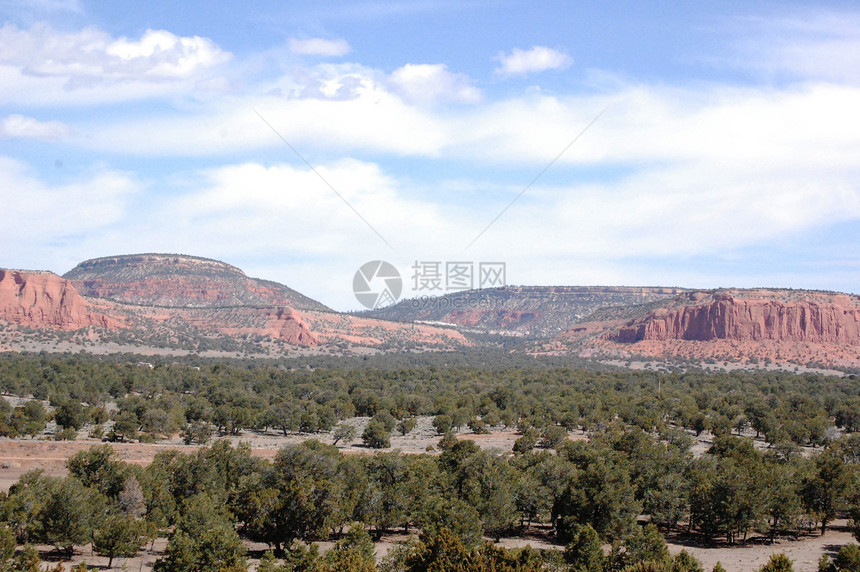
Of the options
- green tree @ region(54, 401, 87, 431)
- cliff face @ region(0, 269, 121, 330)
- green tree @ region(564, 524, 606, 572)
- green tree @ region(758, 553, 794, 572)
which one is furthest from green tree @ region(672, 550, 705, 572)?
cliff face @ region(0, 269, 121, 330)

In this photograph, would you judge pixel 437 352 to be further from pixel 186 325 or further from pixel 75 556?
pixel 75 556

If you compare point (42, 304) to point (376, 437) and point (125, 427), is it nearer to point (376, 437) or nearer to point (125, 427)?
point (125, 427)

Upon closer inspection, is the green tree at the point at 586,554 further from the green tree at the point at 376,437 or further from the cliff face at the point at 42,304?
the cliff face at the point at 42,304

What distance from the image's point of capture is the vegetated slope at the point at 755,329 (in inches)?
5684

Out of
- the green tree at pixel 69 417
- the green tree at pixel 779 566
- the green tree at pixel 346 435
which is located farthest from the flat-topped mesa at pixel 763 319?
the green tree at pixel 779 566

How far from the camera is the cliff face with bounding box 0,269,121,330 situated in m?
138

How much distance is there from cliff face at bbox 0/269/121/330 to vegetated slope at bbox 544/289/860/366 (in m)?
113

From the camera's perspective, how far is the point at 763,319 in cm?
15112

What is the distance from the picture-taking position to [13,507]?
90.5 ft

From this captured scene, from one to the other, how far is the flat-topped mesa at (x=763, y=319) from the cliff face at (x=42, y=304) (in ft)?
399

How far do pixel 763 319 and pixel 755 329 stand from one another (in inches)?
127

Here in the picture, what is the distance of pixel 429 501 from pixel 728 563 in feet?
45.4

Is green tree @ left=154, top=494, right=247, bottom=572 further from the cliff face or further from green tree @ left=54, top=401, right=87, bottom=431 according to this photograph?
the cliff face

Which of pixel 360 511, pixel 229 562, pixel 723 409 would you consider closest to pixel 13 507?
pixel 229 562
